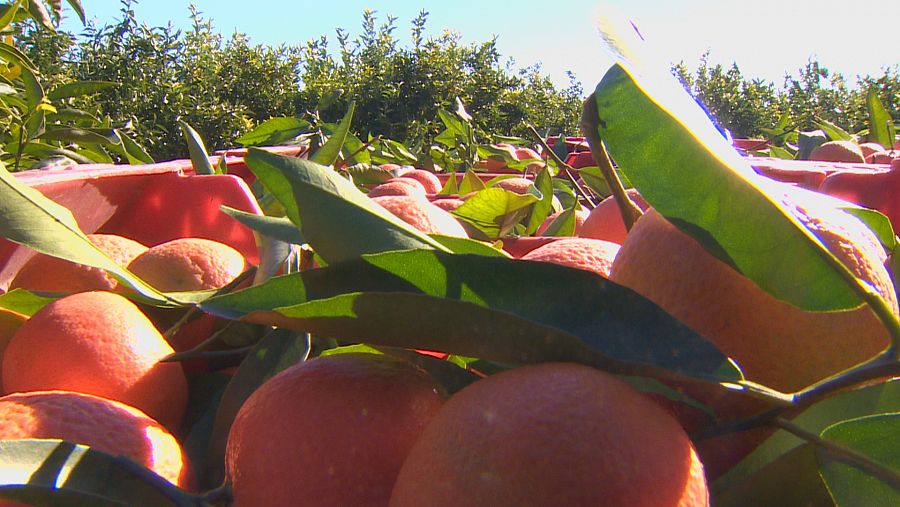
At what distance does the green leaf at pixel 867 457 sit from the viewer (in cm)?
29

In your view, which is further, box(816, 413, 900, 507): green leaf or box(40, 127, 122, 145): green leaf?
box(40, 127, 122, 145): green leaf

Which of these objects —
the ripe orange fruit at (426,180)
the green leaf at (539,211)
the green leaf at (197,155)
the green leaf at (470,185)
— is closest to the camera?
the green leaf at (539,211)

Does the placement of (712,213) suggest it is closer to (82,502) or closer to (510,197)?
(82,502)

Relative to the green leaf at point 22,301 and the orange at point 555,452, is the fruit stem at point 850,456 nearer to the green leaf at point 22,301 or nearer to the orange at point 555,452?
the orange at point 555,452

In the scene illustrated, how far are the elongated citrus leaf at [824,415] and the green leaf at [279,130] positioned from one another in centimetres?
171

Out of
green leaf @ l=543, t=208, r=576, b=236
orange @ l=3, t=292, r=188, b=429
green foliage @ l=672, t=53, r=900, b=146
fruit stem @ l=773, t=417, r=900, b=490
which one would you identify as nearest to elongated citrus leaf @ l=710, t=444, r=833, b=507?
fruit stem @ l=773, t=417, r=900, b=490

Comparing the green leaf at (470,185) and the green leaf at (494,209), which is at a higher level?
the green leaf at (494,209)

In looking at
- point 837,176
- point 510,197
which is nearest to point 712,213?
point 510,197

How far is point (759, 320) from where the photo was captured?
36 cm

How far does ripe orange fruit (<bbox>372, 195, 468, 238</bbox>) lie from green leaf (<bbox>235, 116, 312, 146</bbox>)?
1276 millimetres

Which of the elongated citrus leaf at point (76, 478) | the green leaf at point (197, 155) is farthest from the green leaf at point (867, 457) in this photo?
the green leaf at point (197, 155)

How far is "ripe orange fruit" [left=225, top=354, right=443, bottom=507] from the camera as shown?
13.4 inches

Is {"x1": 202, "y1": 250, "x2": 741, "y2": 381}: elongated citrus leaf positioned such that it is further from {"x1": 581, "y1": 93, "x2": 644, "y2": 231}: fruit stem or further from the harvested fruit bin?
the harvested fruit bin

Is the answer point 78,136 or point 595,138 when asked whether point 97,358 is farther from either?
point 78,136
